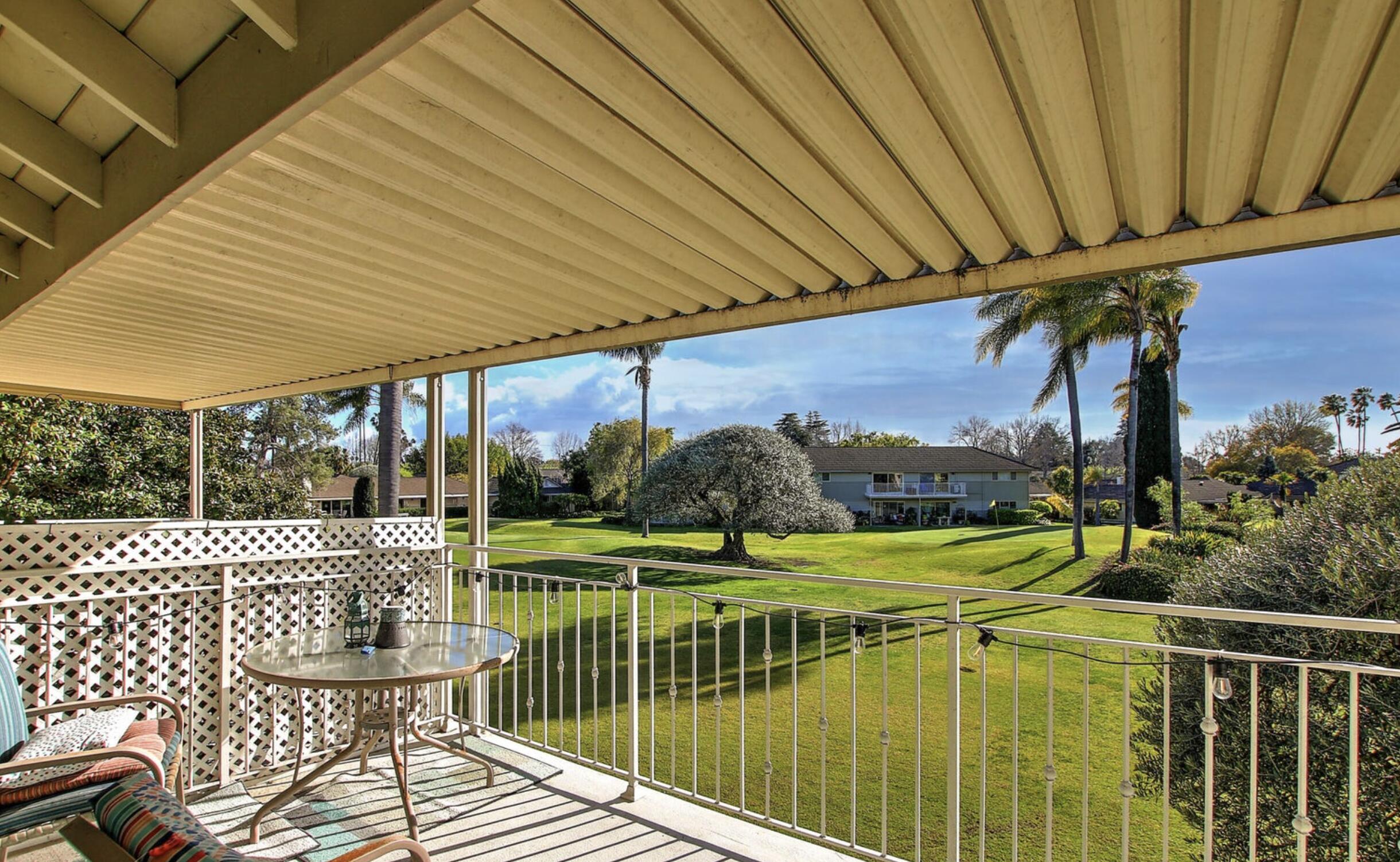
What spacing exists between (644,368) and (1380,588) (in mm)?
26093

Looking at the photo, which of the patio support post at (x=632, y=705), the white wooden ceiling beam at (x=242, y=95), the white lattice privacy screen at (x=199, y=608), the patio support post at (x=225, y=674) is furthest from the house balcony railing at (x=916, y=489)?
the white wooden ceiling beam at (x=242, y=95)

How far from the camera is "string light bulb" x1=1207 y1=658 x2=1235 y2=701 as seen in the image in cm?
184

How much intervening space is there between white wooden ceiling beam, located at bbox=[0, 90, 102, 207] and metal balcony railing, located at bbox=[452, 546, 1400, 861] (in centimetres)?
221

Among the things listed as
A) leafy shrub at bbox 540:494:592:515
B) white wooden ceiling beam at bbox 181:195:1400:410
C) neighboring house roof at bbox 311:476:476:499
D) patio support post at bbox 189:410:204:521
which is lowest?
leafy shrub at bbox 540:494:592:515

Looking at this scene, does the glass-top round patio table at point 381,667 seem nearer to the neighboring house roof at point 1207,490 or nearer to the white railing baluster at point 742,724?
the white railing baluster at point 742,724

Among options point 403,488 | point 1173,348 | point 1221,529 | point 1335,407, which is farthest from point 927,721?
point 1335,407

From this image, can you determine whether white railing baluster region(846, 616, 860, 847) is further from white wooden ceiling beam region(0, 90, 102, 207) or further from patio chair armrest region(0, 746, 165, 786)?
white wooden ceiling beam region(0, 90, 102, 207)

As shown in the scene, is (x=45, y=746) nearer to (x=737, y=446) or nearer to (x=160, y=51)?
(x=160, y=51)

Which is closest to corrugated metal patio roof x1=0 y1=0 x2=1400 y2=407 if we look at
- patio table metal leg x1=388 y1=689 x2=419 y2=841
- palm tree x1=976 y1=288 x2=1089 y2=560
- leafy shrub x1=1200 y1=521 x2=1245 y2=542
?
patio table metal leg x1=388 y1=689 x2=419 y2=841

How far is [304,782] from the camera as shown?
3.05 meters

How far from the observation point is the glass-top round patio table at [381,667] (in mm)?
2592

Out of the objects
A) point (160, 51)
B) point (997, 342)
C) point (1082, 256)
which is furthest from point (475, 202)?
point (997, 342)

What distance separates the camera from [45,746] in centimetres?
244

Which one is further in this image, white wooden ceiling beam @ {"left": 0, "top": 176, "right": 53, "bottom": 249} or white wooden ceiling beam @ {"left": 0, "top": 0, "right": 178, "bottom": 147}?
white wooden ceiling beam @ {"left": 0, "top": 176, "right": 53, "bottom": 249}
